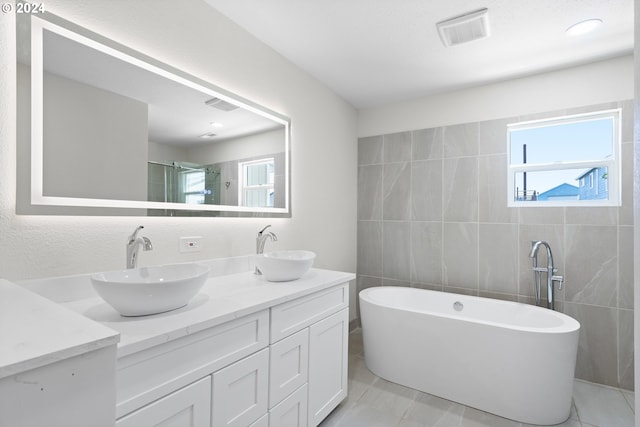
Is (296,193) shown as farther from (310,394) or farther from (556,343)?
(556,343)

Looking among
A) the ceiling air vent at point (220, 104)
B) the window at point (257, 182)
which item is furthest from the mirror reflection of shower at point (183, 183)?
the ceiling air vent at point (220, 104)

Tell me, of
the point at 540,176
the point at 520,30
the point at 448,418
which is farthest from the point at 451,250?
the point at 520,30

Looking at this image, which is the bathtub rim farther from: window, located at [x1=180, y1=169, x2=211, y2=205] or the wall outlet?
window, located at [x1=180, y1=169, x2=211, y2=205]

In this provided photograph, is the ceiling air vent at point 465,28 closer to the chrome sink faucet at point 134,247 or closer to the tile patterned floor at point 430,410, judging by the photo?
the chrome sink faucet at point 134,247

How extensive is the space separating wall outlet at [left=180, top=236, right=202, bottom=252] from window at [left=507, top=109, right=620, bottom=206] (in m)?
2.61

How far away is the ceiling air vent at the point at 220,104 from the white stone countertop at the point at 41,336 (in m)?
1.41

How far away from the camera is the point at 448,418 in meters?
1.96

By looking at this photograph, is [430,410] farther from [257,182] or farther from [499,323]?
[257,182]

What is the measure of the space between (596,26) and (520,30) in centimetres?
46

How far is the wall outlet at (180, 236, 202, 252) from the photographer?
5.54 ft

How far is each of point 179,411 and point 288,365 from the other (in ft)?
1.91

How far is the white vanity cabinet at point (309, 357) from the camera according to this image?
146cm

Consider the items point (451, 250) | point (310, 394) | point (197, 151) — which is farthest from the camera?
point (451, 250)

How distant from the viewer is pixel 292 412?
1.55 meters
